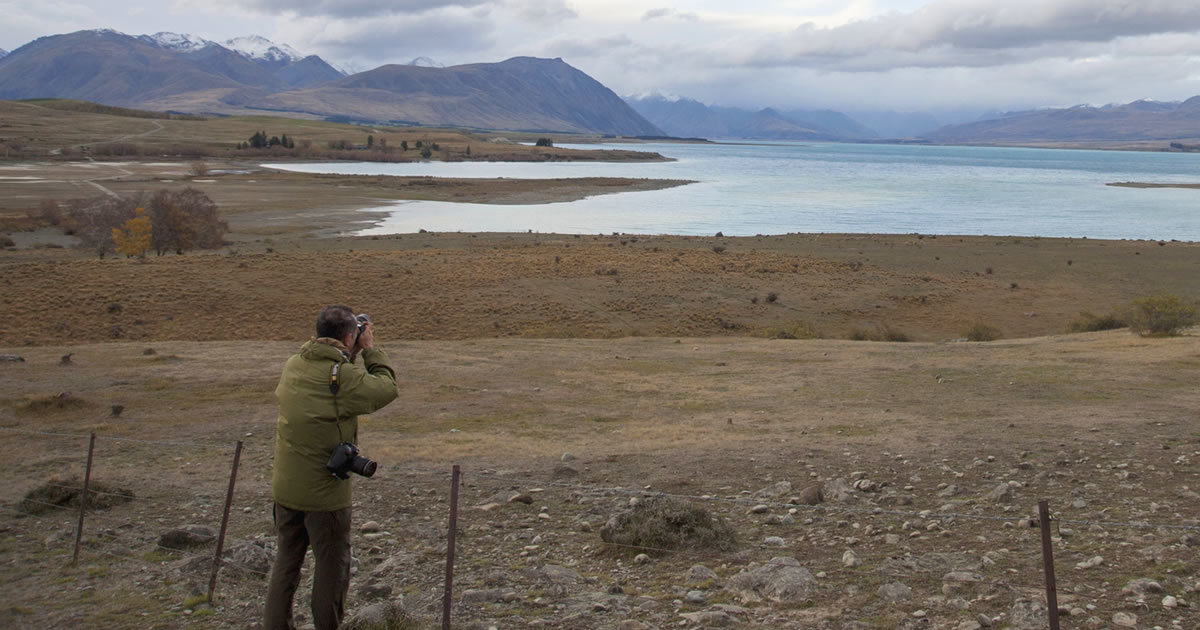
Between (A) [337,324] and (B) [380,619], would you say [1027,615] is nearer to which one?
(B) [380,619]

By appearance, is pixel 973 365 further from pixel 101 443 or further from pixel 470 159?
pixel 470 159

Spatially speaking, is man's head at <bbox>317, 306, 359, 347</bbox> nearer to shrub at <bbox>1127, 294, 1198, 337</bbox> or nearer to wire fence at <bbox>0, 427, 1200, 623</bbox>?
wire fence at <bbox>0, 427, 1200, 623</bbox>

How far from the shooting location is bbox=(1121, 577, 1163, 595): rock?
22.5 ft

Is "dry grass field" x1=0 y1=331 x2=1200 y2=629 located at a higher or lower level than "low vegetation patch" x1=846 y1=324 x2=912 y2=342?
higher

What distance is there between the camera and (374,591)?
754 centimetres

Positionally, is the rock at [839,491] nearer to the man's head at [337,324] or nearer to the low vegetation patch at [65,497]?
the man's head at [337,324]

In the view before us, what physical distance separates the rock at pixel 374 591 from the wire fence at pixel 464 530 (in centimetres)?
2

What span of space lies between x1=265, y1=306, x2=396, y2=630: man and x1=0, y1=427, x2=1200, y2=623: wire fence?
920 mm

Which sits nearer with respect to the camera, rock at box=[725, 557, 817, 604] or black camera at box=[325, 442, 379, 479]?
black camera at box=[325, 442, 379, 479]

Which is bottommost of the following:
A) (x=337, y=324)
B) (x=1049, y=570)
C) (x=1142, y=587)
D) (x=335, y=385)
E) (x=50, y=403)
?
(x=50, y=403)

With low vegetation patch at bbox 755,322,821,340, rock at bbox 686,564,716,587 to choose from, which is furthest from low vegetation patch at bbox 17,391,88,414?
low vegetation patch at bbox 755,322,821,340

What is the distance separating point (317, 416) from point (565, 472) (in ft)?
21.1

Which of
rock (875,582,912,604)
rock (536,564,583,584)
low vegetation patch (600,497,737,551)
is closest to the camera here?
rock (875,582,912,604)

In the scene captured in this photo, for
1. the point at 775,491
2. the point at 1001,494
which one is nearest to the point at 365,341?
the point at 775,491
